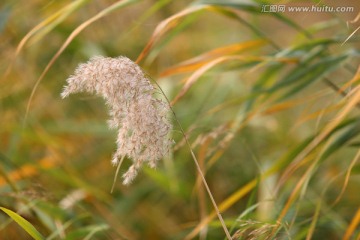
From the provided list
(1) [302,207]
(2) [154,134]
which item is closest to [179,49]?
(1) [302,207]

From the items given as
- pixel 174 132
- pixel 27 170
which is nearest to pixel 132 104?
pixel 174 132

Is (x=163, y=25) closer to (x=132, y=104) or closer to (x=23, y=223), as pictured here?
(x=132, y=104)

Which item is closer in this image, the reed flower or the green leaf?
the reed flower

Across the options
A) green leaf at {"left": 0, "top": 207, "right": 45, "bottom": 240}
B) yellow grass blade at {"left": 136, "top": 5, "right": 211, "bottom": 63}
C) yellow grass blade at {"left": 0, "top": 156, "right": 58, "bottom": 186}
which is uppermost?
yellow grass blade at {"left": 136, "top": 5, "right": 211, "bottom": 63}

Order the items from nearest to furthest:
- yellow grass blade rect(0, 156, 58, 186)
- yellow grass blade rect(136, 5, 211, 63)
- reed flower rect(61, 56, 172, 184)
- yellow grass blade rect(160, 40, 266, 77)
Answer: reed flower rect(61, 56, 172, 184) → yellow grass blade rect(136, 5, 211, 63) → yellow grass blade rect(160, 40, 266, 77) → yellow grass blade rect(0, 156, 58, 186)

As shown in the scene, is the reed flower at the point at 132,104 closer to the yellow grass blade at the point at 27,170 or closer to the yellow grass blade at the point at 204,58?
the yellow grass blade at the point at 204,58

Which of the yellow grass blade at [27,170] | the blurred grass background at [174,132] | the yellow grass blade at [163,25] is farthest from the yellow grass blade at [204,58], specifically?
the yellow grass blade at [27,170]

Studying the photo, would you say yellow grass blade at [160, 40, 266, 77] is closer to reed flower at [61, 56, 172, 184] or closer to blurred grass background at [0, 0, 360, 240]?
blurred grass background at [0, 0, 360, 240]

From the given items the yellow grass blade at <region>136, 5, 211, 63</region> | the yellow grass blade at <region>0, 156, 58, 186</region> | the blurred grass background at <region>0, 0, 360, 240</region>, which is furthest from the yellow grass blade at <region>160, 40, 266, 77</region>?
the yellow grass blade at <region>0, 156, 58, 186</region>
